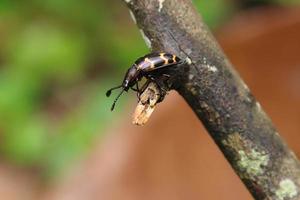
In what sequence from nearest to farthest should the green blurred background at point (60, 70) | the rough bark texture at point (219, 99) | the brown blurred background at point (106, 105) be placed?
1. the rough bark texture at point (219, 99)
2. the brown blurred background at point (106, 105)
3. the green blurred background at point (60, 70)

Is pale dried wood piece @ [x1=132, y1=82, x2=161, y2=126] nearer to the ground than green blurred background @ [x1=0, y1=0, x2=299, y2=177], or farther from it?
farther from it

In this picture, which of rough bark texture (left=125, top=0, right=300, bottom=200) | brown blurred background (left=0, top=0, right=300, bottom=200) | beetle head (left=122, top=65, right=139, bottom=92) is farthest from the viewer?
brown blurred background (left=0, top=0, right=300, bottom=200)

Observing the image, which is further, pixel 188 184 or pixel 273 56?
pixel 273 56

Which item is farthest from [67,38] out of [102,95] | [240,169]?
[240,169]

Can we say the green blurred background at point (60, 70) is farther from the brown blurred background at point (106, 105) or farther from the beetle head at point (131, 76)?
the beetle head at point (131, 76)

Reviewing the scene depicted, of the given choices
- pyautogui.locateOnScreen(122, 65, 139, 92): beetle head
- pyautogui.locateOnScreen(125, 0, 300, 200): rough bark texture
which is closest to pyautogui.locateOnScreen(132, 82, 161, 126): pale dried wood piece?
pyautogui.locateOnScreen(125, 0, 300, 200): rough bark texture

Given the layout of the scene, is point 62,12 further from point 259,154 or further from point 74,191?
point 259,154

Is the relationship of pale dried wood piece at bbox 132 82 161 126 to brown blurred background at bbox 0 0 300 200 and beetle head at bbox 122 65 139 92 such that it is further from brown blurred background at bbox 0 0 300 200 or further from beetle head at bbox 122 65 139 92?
brown blurred background at bbox 0 0 300 200

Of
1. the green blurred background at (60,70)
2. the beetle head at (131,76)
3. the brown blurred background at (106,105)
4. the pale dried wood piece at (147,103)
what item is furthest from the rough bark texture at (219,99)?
the green blurred background at (60,70)
